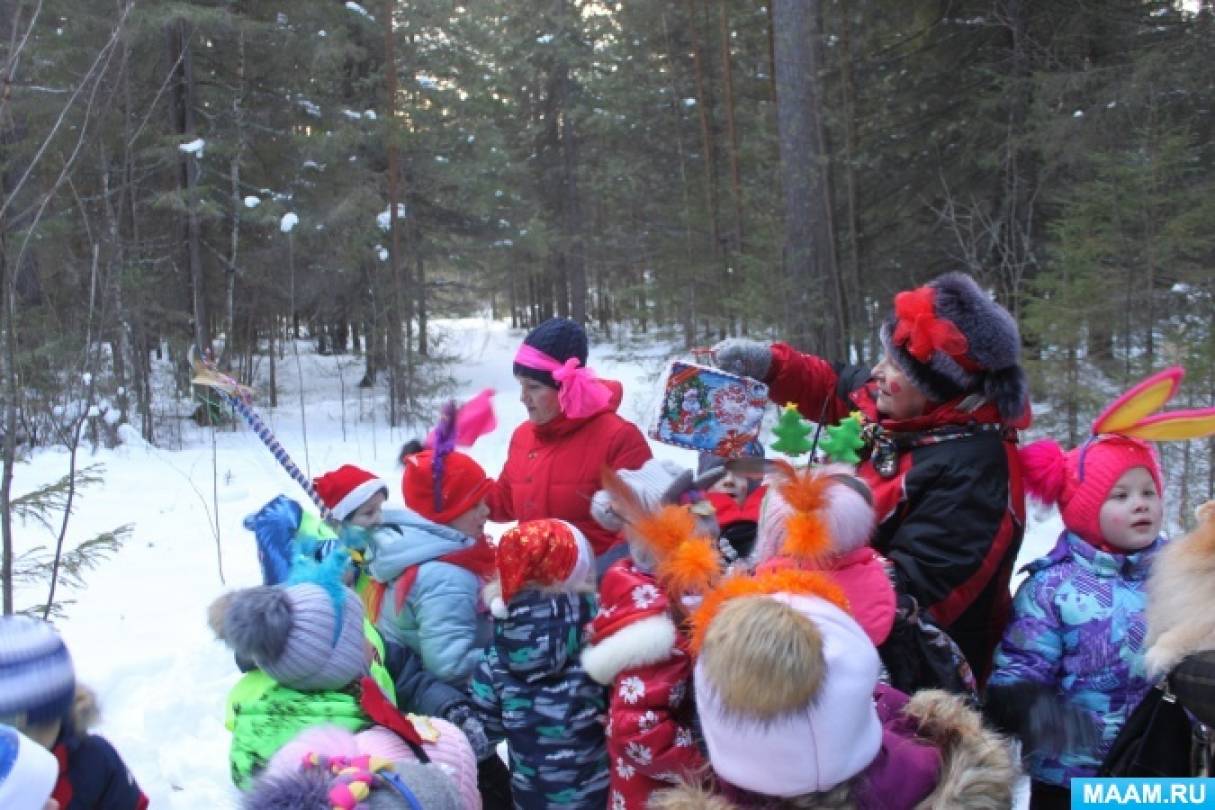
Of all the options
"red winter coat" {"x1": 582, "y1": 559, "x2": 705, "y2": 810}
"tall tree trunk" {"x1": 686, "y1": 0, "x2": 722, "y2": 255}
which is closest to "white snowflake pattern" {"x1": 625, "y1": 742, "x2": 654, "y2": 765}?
"red winter coat" {"x1": 582, "y1": 559, "x2": 705, "y2": 810}

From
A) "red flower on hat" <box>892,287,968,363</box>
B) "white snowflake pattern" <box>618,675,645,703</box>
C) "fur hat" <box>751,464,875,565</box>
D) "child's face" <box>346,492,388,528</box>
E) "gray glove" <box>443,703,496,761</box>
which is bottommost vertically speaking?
"gray glove" <box>443,703,496,761</box>

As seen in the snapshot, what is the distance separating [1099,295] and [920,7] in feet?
18.2

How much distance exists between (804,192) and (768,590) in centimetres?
912

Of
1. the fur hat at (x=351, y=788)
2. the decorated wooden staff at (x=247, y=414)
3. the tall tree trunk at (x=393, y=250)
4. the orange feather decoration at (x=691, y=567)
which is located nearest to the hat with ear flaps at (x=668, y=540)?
the orange feather decoration at (x=691, y=567)

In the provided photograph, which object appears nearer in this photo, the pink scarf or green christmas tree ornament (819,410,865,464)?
green christmas tree ornament (819,410,865,464)

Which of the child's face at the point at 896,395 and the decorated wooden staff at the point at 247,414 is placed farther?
the decorated wooden staff at the point at 247,414

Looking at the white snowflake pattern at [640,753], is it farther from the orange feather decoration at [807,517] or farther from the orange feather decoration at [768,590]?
the orange feather decoration at [807,517]

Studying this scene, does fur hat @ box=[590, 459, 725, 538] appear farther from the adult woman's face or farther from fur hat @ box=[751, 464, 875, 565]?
the adult woman's face

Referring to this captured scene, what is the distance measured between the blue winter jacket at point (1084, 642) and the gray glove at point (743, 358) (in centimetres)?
110

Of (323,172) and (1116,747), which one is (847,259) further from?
(1116,747)

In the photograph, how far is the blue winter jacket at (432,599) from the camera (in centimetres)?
301

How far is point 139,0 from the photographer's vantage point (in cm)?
1185

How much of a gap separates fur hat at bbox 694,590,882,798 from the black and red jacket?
0.61 meters

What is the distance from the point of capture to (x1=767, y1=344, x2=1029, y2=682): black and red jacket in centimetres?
229
